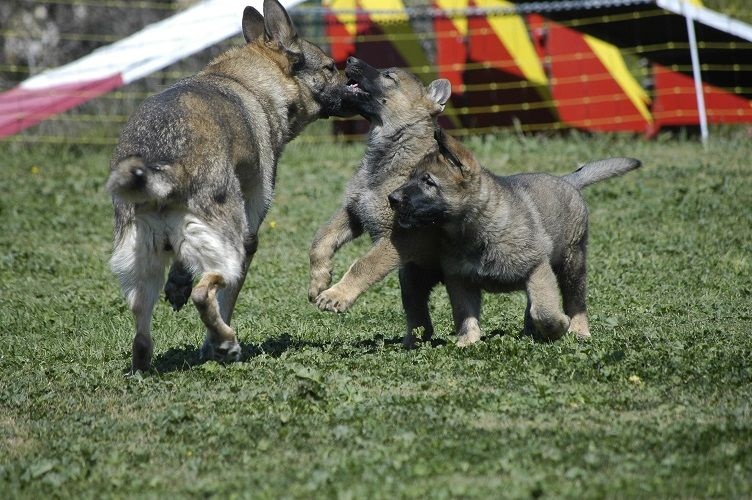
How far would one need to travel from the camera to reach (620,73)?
14.4m

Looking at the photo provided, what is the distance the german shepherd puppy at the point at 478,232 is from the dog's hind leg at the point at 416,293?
0.22 metres

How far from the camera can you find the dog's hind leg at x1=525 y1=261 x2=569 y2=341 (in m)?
6.53

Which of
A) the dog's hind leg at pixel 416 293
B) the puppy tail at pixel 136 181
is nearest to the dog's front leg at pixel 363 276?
the dog's hind leg at pixel 416 293

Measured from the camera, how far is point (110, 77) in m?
12.9

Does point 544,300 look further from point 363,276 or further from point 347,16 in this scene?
point 347,16

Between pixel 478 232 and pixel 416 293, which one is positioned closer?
pixel 478 232

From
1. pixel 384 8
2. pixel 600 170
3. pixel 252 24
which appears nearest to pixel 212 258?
pixel 252 24

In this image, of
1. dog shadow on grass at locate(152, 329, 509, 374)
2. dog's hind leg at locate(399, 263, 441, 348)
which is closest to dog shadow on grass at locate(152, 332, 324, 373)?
dog shadow on grass at locate(152, 329, 509, 374)

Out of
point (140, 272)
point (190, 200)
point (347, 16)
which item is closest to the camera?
point (190, 200)

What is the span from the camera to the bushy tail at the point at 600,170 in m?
7.56

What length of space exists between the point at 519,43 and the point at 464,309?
851 centimetres

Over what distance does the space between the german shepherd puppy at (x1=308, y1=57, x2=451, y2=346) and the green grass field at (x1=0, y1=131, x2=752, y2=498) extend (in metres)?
0.41

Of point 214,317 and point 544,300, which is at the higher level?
point 214,317

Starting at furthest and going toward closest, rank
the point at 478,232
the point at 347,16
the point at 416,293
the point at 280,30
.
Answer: the point at 347,16, the point at 280,30, the point at 416,293, the point at 478,232
